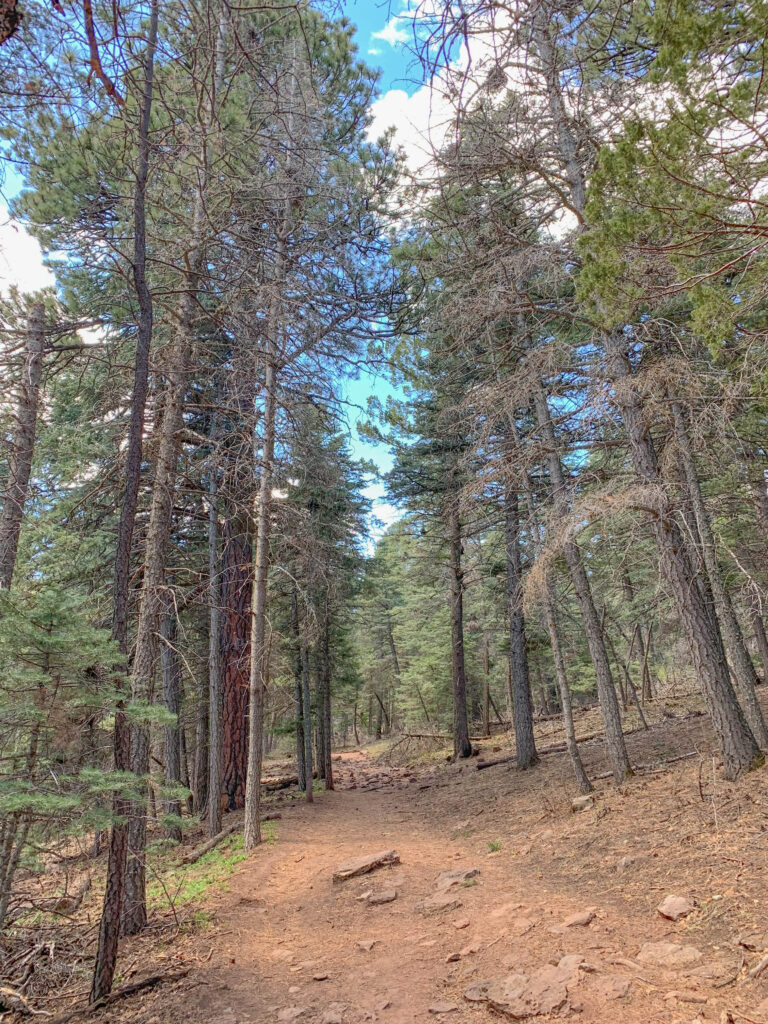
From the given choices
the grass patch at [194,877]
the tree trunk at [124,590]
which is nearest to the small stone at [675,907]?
the tree trunk at [124,590]

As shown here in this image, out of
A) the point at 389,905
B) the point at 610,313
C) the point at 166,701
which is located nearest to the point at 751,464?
the point at 610,313

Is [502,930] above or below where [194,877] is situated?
above

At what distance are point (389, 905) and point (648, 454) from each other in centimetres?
604

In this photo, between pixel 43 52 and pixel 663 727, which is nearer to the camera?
pixel 43 52

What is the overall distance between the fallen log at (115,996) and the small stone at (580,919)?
Result: 9.82ft

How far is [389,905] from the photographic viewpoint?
5297 millimetres

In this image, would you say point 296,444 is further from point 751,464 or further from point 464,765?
point 464,765

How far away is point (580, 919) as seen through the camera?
13.3ft

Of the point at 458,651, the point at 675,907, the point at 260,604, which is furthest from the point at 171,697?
the point at 675,907

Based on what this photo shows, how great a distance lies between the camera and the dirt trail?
318 centimetres

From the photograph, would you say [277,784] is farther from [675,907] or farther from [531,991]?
[531,991]

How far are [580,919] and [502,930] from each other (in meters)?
0.60

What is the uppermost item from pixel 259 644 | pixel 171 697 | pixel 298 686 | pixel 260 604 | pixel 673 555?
pixel 260 604

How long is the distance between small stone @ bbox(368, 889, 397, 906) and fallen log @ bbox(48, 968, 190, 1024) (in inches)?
74.4
